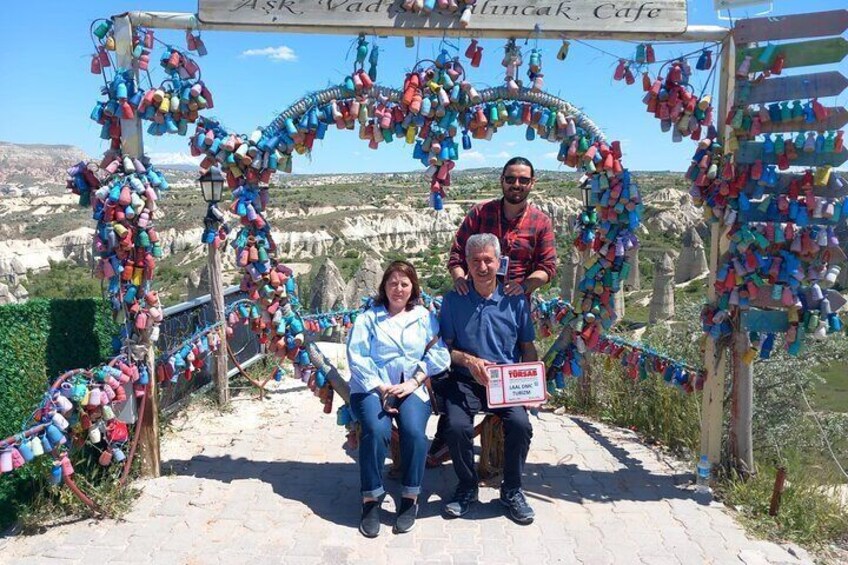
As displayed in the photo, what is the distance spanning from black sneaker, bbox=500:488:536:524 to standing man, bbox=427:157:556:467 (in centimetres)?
54

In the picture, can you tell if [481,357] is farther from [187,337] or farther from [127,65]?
[187,337]

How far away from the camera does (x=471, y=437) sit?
12.0ft

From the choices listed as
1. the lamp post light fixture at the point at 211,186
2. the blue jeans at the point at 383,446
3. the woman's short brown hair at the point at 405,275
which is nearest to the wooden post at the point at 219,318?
the lamp post light fixture at the point at 211,186

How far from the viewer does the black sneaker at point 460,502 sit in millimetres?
3660

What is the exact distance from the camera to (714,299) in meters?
4.02

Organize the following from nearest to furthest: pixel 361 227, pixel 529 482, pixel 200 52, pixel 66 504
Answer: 1. pixel 66 504
2. pixel 200 52
3. pixel 529 482
4. pixel 361 227

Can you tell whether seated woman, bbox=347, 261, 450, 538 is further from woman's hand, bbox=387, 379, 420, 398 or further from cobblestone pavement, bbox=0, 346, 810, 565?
cobblestone pavement, bbox=0, 346, 810, 565

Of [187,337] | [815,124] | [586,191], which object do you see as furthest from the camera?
[187,337]

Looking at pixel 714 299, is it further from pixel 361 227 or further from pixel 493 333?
pixel 361 227

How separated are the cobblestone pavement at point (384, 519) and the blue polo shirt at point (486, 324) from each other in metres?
0.96

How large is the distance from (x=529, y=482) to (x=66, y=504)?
2885mm

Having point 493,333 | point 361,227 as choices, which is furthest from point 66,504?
point 361,227

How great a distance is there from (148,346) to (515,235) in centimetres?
250

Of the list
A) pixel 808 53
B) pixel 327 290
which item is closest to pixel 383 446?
pixel 808 53
